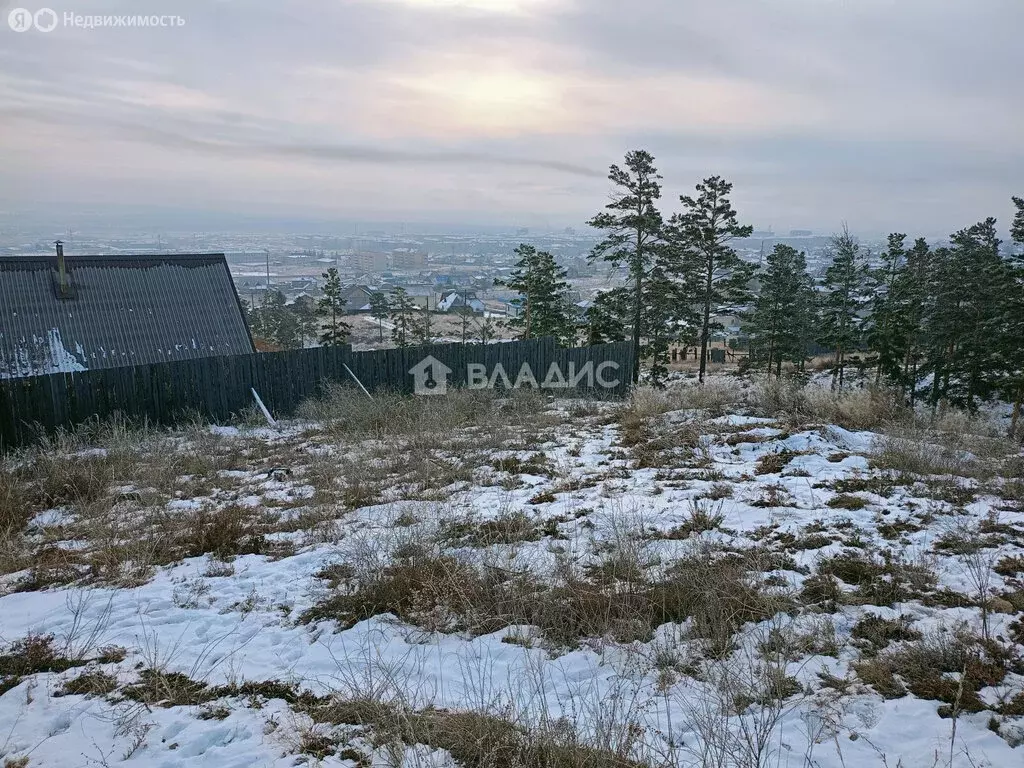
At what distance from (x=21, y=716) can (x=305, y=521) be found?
256cm

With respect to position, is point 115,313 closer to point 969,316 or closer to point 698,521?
point 698,521

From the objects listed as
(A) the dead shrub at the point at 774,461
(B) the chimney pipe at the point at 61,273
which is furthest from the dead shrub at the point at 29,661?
(B) the chimney pipe at the point at 61,273

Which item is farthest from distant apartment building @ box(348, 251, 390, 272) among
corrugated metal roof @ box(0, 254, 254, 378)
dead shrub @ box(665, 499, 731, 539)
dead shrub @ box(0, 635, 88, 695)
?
dead shrub @ box(0, 635, 88, 695)

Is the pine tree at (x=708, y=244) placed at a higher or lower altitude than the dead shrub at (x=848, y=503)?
higher

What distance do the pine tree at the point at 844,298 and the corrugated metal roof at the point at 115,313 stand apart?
89.5 feet

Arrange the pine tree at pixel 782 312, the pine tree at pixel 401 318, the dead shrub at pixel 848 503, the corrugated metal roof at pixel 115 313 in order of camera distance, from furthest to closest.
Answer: the pine tree at pixel 401 318
the pine tree at pixel 782 312
the corrugated metal roof at pixel 115 313
the dead shrub at pixel 848 503

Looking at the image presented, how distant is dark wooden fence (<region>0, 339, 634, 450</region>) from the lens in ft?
32.0

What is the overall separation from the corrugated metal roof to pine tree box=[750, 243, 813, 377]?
88.9 ft

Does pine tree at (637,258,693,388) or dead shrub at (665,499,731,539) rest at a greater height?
pine tree at (637,258,693,388)

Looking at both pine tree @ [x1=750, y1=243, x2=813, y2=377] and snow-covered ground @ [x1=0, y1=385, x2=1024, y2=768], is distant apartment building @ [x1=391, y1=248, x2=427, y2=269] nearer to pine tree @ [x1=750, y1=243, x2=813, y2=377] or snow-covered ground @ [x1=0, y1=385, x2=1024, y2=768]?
pine tree @ [x1=750, y1=243, x2=813, y2=377]

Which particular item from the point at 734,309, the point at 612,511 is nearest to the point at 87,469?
the point at 612,511

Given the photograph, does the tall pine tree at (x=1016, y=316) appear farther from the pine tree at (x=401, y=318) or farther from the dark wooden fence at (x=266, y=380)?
the pine tree at (x=401, y=318)

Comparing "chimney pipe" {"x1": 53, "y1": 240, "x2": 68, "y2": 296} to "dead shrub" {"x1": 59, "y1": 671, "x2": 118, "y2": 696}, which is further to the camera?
"chimney pipe" {"x1": 53, "y1": 240, "x2": 68, "y2": 296}

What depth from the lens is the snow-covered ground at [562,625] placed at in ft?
7.96
